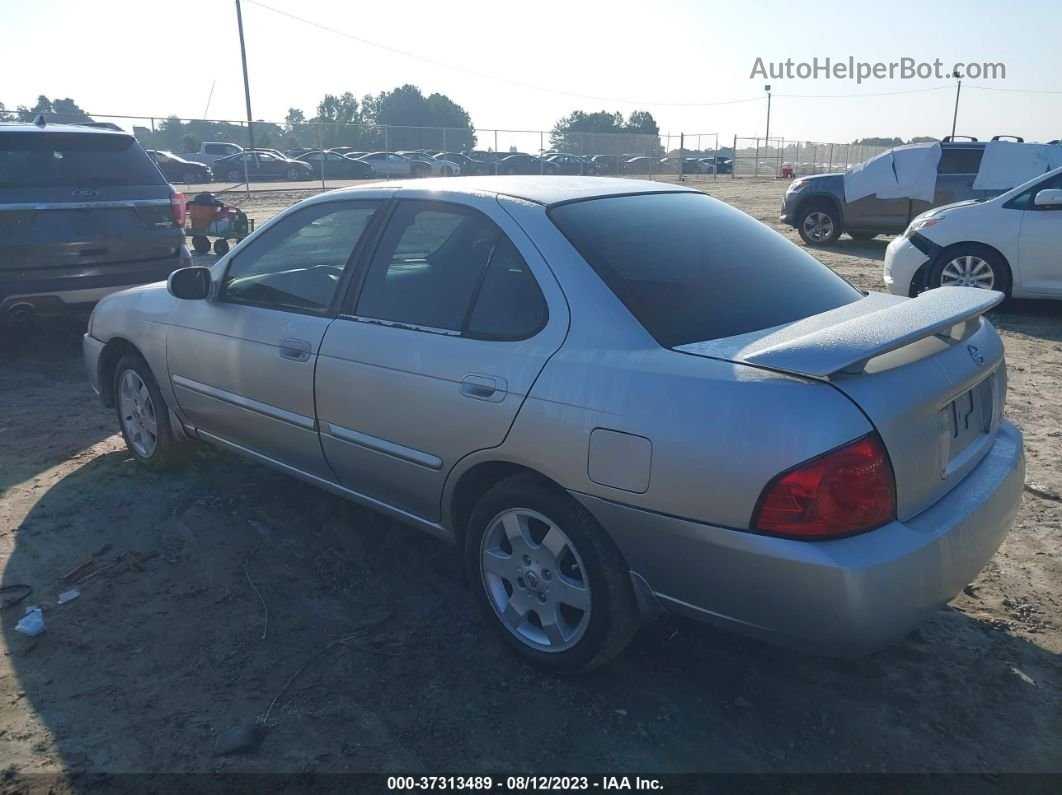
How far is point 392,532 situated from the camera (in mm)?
4078

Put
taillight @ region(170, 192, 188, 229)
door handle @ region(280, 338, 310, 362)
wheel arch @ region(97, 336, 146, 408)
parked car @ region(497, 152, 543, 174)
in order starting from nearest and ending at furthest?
door handle @ region(280, 338, 310, 362), wheel arch @ region(97, 336, 146, 408), taillight @ region(170, 192, 188, 229), parked car @ region(497, 152, 543, 174)

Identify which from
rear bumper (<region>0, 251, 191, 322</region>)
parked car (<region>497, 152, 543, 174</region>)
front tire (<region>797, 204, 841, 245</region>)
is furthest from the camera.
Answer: parked car (<region>497, 152, 543, 174</region>)

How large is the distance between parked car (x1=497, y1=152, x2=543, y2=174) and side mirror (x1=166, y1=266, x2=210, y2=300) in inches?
1418

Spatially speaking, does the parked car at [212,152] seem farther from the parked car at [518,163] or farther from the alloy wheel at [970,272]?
the alloy wheel at [970,272]

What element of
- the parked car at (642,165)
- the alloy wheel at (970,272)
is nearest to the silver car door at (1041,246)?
the alloy wheel at (970,272)

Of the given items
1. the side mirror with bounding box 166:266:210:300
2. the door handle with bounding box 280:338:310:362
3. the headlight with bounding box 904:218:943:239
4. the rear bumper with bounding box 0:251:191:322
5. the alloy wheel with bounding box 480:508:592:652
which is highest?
the side mirror with bounding box 166:266:210:300

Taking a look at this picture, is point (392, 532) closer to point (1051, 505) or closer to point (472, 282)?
point (472, 282)

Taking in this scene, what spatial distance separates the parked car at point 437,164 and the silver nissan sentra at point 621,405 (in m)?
32.5

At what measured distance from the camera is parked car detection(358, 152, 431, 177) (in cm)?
3675

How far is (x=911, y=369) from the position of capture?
2506mm

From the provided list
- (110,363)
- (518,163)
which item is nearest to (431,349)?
(110,363)

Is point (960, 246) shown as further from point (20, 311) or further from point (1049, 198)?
point (20, 311)

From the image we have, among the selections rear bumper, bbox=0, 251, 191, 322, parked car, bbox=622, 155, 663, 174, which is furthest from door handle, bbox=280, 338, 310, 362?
parked car, bbox=622, 155, 663, 174

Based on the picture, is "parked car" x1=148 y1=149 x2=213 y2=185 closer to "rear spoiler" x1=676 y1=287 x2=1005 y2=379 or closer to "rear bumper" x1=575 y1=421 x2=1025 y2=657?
"rear spoiler" x1=676 y1=287 x2=1005 y2=379
